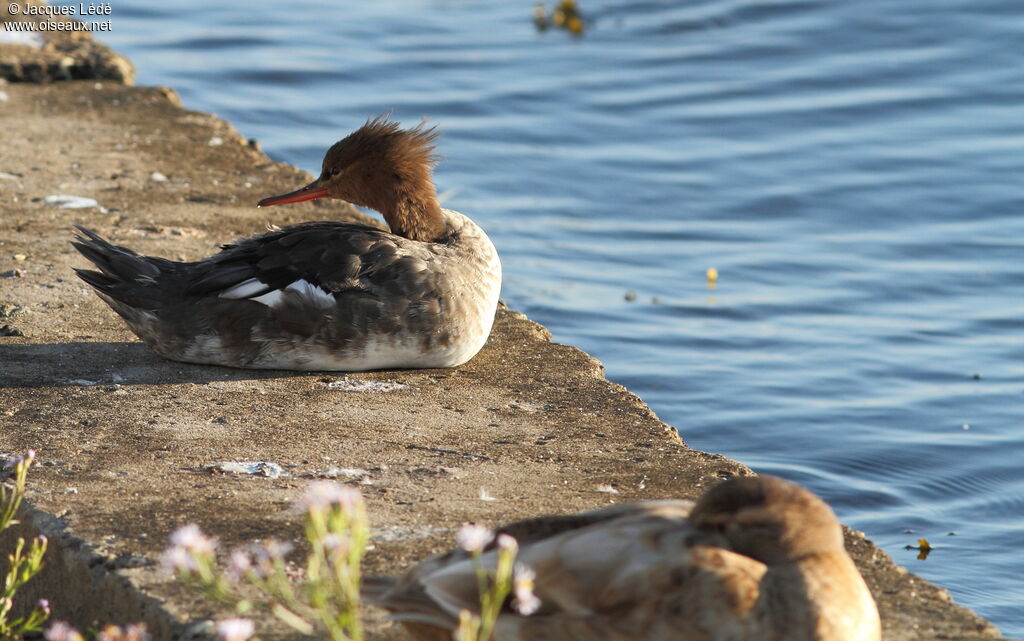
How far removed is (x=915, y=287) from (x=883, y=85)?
15.3ft

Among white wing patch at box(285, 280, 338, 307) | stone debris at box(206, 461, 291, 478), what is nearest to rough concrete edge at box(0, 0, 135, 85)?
white wing patch at box(285, 280, 338, 307)

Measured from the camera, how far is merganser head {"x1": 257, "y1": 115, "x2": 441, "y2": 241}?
6125 millimetres

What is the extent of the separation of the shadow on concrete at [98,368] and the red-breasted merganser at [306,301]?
0.06 metres

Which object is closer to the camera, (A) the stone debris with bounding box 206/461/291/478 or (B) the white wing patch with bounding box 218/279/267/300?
(A) the stone debris with bounding box 206/461/291/478

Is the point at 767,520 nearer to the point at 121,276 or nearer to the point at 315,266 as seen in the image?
the point at 315,266

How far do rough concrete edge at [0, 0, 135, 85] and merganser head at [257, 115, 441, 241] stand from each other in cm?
381

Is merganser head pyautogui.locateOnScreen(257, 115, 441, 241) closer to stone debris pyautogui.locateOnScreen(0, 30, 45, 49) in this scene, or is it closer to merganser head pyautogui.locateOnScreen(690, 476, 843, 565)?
merganser head pyautogui.locateOnScreen(690, 476, 843, 565)

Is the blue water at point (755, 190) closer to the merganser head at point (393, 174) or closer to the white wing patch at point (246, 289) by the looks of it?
the merganser head at point (393, 174)

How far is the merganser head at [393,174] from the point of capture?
20.1 ft

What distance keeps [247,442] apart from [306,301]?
94 centimetres

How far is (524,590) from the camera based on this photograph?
2.62m

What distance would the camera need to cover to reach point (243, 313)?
18.2ft

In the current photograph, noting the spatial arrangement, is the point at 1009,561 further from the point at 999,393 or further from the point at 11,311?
the point at 11,311

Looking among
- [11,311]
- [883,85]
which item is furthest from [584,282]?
[883,85]
